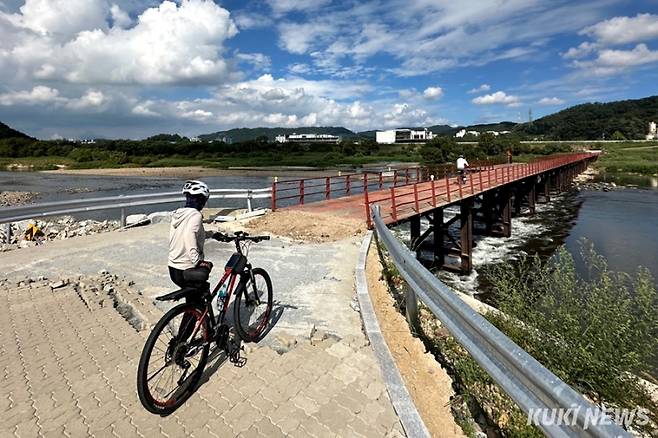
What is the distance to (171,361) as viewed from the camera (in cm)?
337

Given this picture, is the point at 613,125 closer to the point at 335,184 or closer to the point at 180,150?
the point at 180,150

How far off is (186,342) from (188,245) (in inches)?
32.8

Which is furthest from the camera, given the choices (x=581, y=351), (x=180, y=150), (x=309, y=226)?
(x=180, y=150)

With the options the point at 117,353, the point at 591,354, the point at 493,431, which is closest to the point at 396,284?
the point at 591,354

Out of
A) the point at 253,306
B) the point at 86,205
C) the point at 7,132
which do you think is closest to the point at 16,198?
the point at 86,205

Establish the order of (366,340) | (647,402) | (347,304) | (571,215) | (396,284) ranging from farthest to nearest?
(571,215) < (396,284) < (347,304) < (647,402) < (366,340)

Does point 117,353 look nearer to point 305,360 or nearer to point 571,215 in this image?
point 305,360

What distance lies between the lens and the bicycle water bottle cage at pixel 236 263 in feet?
13.3

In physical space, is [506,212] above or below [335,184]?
below

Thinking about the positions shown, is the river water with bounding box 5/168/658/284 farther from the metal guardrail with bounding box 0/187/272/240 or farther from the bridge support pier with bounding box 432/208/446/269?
the metal guardrail with bounding box 0/187/272/240

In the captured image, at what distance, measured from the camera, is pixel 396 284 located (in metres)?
6.71

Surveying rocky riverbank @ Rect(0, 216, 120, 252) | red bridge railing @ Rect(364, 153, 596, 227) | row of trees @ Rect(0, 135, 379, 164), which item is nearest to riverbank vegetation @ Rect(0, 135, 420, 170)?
row of trees @ Rect(0, 135, 379, 164)

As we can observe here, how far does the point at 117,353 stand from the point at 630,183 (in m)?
56.5

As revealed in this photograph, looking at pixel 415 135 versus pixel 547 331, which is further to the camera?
pixel 415 135
